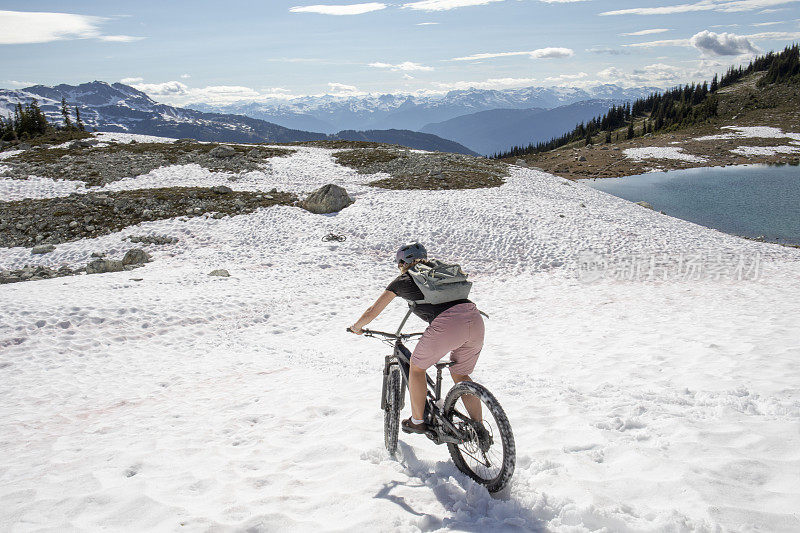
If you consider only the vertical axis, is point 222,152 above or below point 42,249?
above

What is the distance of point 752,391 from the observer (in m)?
7.14

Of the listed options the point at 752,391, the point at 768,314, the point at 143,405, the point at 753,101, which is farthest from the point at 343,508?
the point at 753,101

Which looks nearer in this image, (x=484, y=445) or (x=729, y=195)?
(x=484, y=445)

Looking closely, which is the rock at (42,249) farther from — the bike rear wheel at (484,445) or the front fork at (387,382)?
the bike rear wheel at (484,445)

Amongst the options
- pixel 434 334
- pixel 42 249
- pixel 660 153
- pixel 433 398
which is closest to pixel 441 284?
pixel 434 334

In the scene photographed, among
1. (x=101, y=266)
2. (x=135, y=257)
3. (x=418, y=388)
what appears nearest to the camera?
(x=418, y=388)

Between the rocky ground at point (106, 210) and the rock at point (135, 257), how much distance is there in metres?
5.31

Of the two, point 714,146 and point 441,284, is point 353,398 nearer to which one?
point 441,284

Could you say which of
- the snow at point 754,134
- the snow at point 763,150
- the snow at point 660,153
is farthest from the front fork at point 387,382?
the snow at point 754,134

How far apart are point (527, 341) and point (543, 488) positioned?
805 centimetres

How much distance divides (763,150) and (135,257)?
11686cm

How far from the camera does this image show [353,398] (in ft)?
28.5

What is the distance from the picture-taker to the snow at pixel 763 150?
280ft

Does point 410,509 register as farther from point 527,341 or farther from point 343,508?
point 527,341
